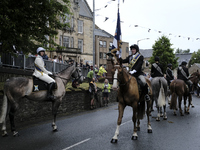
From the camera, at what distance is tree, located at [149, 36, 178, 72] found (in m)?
55.8

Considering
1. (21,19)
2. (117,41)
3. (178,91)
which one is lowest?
(178,91)

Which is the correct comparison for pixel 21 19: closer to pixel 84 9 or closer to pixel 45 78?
pixel 45 78

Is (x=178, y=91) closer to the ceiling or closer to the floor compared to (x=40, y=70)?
closer to the floor

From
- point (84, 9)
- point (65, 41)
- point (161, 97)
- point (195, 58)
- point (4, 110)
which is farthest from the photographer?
point (195, 58)

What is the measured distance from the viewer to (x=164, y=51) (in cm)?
5622

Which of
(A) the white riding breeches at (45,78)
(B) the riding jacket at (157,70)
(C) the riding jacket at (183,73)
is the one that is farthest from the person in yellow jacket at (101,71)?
(A) the white riding breeches at (45,78)

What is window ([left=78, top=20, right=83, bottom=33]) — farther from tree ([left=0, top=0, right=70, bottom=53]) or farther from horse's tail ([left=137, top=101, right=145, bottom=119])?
horse's tail ([left=137, top=101, right=145, bottom=119])

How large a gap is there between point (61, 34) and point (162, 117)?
3295 centimetres

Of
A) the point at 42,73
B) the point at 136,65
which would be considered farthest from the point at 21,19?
the point at 136,65

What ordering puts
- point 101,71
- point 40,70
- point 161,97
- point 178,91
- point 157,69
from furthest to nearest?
point 101,71
point 178,91
point 157,69
point 161,97
point 40,70

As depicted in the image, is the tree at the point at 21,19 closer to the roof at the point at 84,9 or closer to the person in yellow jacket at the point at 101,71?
the person in yellow jacket at the point at 101,71

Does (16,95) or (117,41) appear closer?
(16,95)

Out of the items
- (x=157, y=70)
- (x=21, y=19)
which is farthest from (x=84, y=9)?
(x=21, y=19)

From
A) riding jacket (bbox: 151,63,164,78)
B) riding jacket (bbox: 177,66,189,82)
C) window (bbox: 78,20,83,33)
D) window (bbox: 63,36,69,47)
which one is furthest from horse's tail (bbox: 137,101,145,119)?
window (bbox: 78,20,83,33)
